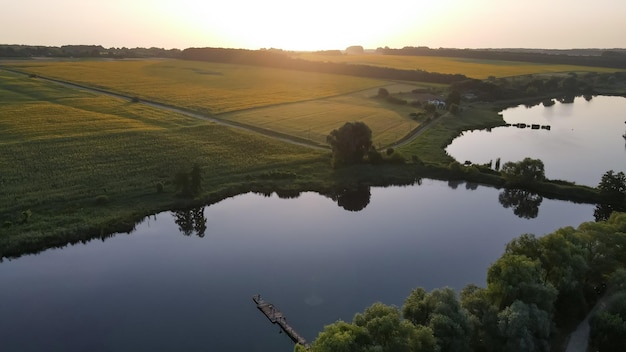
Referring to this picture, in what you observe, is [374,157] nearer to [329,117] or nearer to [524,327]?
[329,117]

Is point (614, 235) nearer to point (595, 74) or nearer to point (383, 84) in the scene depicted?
point (383, 84)

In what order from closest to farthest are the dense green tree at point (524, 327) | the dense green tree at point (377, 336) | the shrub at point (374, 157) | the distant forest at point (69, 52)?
the dense green tree at point (377, 336), the dense green tree at point (524, 327), the shrub at point (374, 157), the distant forest at point (69, 52)

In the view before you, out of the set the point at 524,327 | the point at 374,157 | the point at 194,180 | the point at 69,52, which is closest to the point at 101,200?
the point at 194,180

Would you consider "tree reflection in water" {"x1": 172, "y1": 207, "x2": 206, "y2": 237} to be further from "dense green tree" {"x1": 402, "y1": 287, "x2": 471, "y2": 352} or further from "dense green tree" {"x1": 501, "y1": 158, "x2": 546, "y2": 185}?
"dense green tree" {"x1": 501, "y1": 158, "x2": 546, "y2": 185}

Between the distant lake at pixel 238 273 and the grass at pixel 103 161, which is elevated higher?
the grass at pixel 103 161

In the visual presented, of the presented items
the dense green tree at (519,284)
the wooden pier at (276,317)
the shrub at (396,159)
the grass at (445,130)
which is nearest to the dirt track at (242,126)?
the grass at (445,130)

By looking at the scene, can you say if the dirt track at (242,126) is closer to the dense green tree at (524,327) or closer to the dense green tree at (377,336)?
the dense green tree at (524,327)
